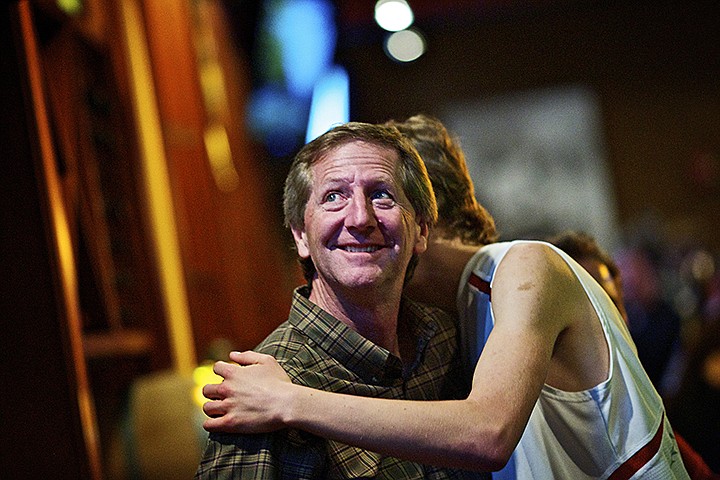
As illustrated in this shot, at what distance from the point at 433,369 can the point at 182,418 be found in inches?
59.1

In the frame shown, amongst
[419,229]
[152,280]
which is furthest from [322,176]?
[152,280]

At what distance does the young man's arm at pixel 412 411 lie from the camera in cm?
182

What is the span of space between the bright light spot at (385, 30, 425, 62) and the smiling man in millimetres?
8620

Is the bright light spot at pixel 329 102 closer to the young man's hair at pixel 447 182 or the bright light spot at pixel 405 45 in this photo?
the bright light spot at pixel 405 45

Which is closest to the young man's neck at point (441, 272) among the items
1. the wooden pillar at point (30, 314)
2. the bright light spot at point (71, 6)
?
the wooden pillar at point (30, 314)

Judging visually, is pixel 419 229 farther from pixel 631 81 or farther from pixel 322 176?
pixel 631 81

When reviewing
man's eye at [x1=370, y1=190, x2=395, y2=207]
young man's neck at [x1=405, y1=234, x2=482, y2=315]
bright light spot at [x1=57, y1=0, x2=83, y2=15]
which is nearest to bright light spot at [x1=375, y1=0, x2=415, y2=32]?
bright light spot at [x1=57, y1=0, x2=83, y2=15]

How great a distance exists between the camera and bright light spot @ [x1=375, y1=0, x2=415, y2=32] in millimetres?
7496

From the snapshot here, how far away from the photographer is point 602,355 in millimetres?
2209

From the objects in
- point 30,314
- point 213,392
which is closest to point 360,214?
point 213,392

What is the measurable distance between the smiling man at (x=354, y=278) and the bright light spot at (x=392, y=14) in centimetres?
549

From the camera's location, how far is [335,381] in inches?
80.1

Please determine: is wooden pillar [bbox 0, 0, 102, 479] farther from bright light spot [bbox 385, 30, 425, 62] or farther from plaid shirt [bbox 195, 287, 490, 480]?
bright light spot [bbox 385, 30, 425, 62]

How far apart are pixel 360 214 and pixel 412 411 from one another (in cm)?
44
